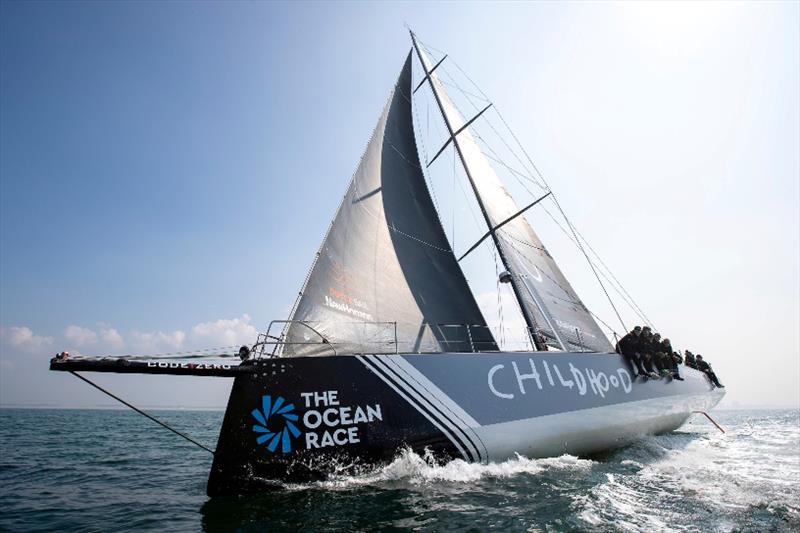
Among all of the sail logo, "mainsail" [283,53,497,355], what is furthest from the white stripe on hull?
the sail logo

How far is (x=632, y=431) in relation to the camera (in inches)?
373

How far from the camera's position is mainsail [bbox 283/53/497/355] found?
6.89m

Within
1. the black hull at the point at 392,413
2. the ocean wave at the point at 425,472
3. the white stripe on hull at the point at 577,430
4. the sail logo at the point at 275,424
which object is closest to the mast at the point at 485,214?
the black hull at the point at 392,413

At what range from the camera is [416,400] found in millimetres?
5977

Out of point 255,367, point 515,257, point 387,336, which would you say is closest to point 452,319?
point 387,336

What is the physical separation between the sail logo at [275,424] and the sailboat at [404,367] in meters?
0.01

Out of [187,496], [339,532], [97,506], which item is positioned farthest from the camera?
[187,496]

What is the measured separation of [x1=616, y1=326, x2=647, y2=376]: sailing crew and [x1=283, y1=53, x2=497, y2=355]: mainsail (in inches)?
140

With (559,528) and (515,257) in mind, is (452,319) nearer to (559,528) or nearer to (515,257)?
(515,257)

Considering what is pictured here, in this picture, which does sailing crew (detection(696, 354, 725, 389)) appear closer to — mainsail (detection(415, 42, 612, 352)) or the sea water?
mainsail (detection(415, 42, 612, 352))

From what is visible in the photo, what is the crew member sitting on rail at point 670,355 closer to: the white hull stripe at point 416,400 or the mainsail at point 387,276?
the mainsail at point 387,276

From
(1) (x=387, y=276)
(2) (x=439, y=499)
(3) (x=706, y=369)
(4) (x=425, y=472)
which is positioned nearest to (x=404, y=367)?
(4) (x=425, y=472)

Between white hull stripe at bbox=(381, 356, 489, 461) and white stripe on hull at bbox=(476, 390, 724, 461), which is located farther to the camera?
white stripe on hull at bbox=(476, 390, 724, 461)

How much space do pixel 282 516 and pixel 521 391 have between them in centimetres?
435
